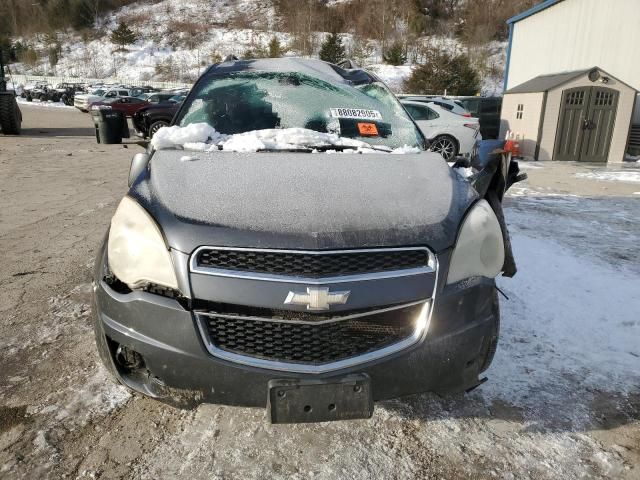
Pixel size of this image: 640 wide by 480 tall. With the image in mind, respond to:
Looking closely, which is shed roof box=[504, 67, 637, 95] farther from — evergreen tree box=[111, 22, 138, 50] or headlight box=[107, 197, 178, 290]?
evergreen tree box=[111, 22, 138, 50]

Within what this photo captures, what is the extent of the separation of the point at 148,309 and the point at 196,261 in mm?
261

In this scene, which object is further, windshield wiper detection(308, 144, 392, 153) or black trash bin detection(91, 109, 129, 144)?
black trash bin detection(91, 109, 129, 144)

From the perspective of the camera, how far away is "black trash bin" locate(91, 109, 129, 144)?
42.0 ft

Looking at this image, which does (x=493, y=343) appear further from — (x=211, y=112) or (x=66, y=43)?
(x=66, y=43)

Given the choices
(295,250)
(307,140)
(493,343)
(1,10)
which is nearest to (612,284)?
(493,343)

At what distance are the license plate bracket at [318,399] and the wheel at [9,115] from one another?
1746cm

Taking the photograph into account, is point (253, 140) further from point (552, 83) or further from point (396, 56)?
point (396, 56)

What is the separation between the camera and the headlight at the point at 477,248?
6.03 ft

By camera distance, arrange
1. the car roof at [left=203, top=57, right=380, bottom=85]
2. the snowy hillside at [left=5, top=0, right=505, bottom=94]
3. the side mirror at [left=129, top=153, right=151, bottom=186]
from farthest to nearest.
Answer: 1. the snowy hillside at [left=5, top=0, right=505, bottom=94]
2. the car roof at [left=203, top=57, right=380, bottom=85]
3. the side mirror at [left=129, top=153, right=151, bottom=186]

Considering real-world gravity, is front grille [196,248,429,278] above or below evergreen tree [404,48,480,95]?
below

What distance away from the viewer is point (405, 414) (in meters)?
2.31

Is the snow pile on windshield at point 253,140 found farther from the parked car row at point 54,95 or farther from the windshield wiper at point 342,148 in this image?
the parked car row at point 54,95

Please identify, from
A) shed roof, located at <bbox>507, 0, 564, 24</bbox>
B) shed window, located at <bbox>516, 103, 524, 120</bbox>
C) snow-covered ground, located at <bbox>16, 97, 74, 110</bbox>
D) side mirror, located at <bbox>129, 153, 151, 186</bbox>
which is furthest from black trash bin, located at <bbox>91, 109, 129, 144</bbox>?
snow-covered ground, located at <bbox>16, 97, 74, 110</bbox>

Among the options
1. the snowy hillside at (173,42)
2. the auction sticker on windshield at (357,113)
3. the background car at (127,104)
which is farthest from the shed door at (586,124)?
the snowy hillside at (173,42)
